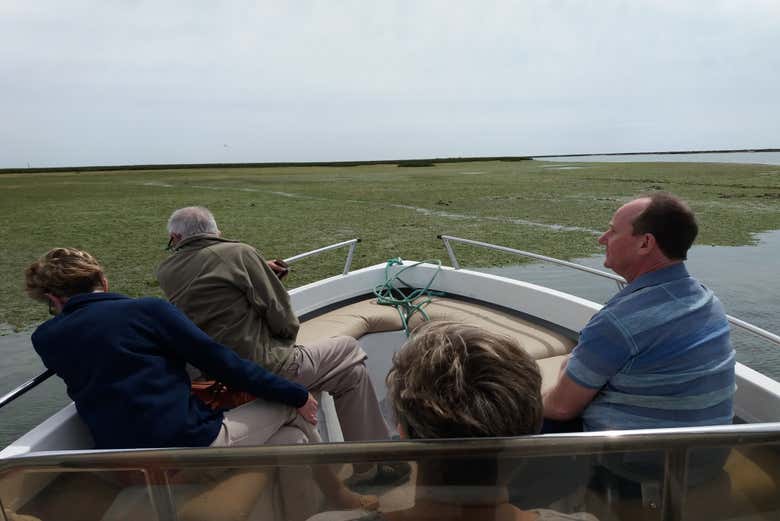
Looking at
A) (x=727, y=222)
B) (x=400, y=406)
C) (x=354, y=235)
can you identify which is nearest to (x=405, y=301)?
(x=400, y=406)

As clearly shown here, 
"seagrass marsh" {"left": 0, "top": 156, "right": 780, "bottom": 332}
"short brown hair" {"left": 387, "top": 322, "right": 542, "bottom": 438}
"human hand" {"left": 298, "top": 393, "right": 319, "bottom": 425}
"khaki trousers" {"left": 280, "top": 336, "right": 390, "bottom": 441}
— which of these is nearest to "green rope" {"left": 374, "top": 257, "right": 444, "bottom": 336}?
"khaki trousers" {"left": 280, "top": 336, "right": 390, "bottom": 441}

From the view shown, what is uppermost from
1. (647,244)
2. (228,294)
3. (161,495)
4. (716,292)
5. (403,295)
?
(647,244)

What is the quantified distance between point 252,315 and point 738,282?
909 centimetres

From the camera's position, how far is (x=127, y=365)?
4.77 feet

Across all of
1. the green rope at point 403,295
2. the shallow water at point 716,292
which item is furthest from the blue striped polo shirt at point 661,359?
the shallow water at point 716,292

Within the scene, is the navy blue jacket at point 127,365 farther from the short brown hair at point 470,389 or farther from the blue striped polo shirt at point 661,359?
the blue striped polo shirt at point 661,359

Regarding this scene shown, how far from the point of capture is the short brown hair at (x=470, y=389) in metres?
0.90

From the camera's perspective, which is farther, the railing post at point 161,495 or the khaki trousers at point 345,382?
the khaki trousers at point 345,382

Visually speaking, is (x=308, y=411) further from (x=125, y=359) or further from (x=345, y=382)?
(x=125, y=359)

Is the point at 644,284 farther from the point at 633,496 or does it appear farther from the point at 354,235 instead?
the point at 354,235

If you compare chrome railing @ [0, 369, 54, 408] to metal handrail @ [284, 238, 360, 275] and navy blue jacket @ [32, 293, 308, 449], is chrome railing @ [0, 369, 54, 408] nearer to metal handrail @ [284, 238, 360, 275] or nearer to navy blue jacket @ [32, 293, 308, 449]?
navy blue jacket @ [32, 293, 308, 449]

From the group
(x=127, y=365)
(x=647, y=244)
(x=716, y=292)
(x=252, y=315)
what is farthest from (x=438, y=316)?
(x=716, y=292)

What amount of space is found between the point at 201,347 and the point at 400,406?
0.88m

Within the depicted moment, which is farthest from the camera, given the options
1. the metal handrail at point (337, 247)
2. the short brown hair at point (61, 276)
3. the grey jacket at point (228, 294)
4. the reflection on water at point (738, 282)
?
the reflection on water at point (738, 282)
